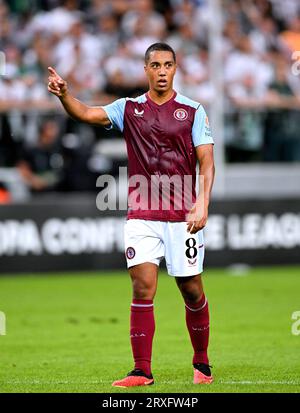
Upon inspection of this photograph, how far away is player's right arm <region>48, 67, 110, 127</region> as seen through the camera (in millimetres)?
8008

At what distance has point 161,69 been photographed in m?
8.12

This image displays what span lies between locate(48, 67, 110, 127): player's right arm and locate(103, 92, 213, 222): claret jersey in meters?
0.09

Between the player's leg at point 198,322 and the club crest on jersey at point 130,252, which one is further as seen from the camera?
the player's leg at point 198,322

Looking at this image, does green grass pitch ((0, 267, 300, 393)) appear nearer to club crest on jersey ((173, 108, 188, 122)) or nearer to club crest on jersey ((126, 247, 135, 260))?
club crest on jersey ((126, 247, 135, 260))

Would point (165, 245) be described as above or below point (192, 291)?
above

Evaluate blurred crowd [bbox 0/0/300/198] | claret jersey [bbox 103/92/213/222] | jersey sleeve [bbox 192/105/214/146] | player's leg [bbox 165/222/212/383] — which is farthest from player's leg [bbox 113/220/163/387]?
blurred crowd [bbox 0/0/300/198]

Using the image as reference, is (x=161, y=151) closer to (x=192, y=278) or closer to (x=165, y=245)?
(x=165, y=245)

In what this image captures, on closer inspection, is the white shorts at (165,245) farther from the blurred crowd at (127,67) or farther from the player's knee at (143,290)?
the blurred crowd at (127,67)

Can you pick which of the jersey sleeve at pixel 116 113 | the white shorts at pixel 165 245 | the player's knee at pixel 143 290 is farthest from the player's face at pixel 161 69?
the player's knee at pixel 143 290

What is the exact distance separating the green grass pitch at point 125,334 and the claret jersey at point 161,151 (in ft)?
4.47

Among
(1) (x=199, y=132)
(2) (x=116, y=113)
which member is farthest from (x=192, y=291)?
(2) (x=116, y=113)

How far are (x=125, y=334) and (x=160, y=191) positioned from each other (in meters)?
3.59

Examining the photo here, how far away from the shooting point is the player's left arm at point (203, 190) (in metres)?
8.06

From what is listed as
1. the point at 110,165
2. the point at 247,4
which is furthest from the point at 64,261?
the point at 247,4
